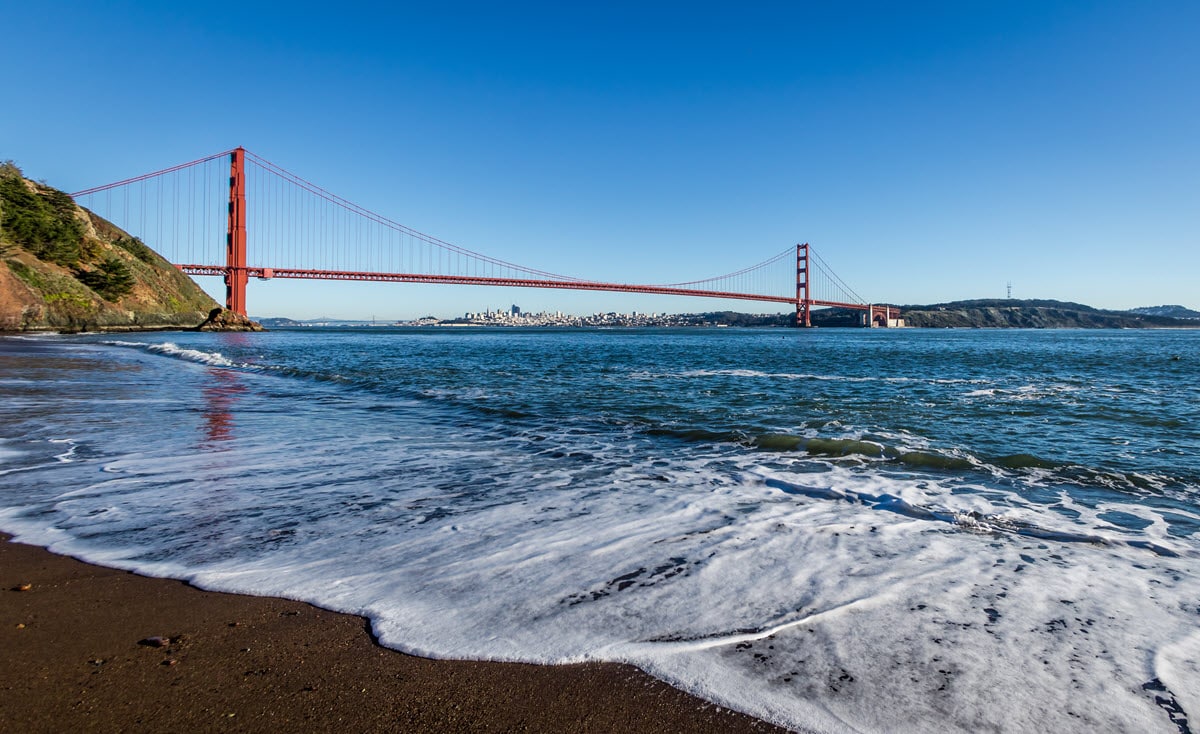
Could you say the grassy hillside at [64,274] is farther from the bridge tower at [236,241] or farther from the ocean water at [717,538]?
the ocean water at [717,538]

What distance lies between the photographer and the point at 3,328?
30750 mm

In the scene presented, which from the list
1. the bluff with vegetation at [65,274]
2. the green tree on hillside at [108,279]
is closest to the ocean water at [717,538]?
the bluff with vegetation at [65,274]

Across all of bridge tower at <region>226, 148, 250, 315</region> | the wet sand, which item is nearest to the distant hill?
bridge tower at <region>226, 148, 250, 315</region>

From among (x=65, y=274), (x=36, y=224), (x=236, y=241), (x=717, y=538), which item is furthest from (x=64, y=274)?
(x=717, y=538)

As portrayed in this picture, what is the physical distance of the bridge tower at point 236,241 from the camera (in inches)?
2110

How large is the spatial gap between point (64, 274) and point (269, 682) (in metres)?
47.6

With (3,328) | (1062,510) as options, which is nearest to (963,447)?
(1062,510)

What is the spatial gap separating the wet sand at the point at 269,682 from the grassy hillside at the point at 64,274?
40.4m

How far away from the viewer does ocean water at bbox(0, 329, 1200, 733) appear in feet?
6.00

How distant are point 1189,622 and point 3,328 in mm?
43473

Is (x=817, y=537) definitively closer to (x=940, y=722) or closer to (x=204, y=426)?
(x=940, y=722)

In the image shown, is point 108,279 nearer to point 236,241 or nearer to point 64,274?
point 64,274

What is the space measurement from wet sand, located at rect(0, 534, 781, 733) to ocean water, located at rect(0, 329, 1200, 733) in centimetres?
14

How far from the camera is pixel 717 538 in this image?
10.3 ft
